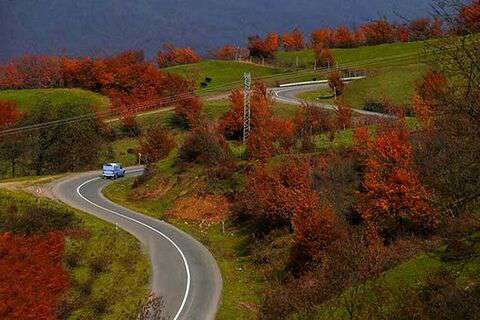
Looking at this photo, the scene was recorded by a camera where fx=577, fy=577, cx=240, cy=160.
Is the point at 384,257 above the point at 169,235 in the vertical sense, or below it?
above

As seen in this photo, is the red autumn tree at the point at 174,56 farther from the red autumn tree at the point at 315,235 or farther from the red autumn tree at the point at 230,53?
the red autumn tree at the point at 315,235

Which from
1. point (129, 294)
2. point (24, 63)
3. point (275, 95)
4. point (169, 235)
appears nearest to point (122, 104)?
point (275, 95)

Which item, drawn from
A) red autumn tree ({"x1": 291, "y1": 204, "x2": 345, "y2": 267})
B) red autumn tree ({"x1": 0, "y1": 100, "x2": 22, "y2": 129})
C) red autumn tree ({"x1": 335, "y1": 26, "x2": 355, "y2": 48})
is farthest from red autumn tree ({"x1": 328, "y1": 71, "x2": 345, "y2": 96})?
red autumn tree ({"x1": 291, "y1": 204, "x2": 345, "y2": 267})

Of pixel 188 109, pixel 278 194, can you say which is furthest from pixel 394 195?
pixel 188 109

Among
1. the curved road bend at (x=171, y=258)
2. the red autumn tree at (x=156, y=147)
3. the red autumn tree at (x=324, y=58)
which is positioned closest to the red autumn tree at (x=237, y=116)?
the red autumn tree at (x=156, y=147)

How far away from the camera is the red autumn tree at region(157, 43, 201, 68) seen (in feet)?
374

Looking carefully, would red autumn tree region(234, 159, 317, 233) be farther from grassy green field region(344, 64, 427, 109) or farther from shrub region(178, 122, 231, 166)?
grassy green field region(344, 64, 427, 109)

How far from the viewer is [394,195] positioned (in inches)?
1011

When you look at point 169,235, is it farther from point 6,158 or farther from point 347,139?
point 6,158

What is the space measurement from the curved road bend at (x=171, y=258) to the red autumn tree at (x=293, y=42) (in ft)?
252

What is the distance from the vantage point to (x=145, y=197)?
45625 millimetres

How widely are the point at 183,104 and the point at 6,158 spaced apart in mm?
20608

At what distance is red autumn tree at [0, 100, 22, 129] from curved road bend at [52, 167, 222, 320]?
86.7 ft

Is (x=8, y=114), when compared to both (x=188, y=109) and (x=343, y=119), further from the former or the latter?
(x=343, y=119)
